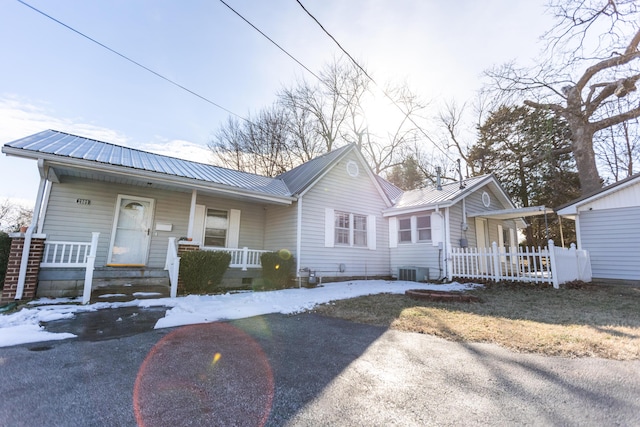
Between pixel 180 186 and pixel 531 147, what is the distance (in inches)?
843

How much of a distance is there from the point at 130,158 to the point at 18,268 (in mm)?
3536

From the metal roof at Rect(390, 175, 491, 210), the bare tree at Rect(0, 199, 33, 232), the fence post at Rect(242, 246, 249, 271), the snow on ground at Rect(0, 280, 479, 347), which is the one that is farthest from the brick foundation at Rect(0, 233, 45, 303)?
the bare tree at Rect(0, 199, 33, 232)

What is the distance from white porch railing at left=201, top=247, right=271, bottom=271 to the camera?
9.12 m

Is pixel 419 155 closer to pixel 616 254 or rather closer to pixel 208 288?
pixel 616 254

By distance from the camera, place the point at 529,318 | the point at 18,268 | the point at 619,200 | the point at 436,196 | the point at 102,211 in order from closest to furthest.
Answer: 1. the point at 529,318
2. the point at 18,268
3. the point at 102,211
4. the point at 619,200
5. the point at 436,196

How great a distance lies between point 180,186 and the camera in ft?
26.3

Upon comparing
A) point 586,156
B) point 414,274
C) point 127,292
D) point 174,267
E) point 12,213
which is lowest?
point 127,292

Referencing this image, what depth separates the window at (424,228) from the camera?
1107cm

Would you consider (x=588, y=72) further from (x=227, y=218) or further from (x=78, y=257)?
(x=78, y=257)

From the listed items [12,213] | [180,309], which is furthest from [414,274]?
[12,213]

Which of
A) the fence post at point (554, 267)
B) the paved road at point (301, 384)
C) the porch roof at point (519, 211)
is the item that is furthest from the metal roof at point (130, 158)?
the fence post at point (554, 267)

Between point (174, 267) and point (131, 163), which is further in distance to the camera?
point (131, 163)

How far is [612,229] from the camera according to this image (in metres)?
10.2

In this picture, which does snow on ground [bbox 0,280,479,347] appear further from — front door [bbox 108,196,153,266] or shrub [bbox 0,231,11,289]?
front door [bbox 108,196,153,266]
